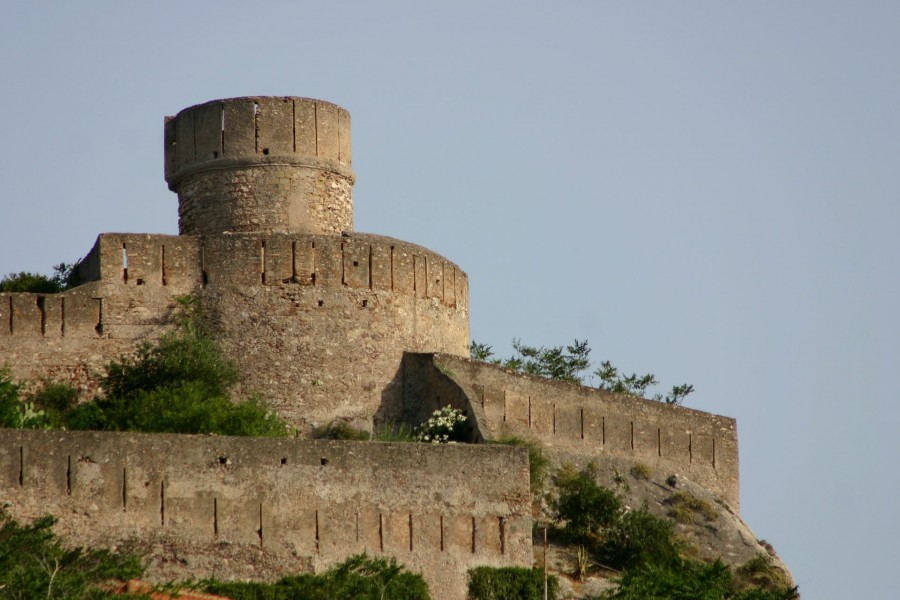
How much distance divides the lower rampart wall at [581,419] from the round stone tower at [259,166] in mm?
3837

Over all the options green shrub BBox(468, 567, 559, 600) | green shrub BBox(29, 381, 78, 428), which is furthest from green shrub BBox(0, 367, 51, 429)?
green shrub BBox(468, 567, 559, 600)

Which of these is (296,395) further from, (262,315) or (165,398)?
(165,398)

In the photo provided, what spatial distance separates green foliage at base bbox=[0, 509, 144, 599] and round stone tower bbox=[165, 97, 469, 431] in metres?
7.27

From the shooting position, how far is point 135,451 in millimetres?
41531

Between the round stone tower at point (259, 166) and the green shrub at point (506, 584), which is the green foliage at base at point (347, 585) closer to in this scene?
the green shrub at point (506, 584)

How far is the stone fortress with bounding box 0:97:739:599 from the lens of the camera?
41375mm

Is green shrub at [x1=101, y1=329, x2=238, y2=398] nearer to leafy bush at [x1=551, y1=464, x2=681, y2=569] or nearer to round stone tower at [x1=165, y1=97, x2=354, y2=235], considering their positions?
round stone tower at [x1=165, y1=97, x2=354, y2=235]

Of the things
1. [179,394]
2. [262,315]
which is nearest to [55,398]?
[179,394]

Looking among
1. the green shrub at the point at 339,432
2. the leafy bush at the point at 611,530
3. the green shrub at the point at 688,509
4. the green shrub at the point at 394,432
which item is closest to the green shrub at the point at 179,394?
the green shrub at the point at 339,432

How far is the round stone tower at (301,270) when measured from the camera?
47375mm

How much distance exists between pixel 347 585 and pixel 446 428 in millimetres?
6229

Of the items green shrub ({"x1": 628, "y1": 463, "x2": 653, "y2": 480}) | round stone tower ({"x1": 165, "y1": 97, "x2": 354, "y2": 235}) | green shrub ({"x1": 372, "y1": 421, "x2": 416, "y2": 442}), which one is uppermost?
round stone tower ({"x1": 165, "y1": 97, "x2": 354, "y2": 235})

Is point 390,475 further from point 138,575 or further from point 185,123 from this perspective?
point 185,123

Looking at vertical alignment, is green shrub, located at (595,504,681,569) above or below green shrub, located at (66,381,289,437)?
below
